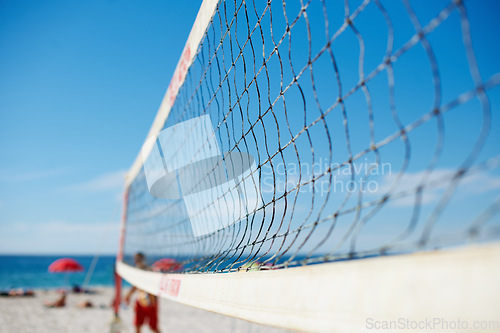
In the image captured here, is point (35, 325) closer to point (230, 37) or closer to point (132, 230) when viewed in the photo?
point (132, 230)

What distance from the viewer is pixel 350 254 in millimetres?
995

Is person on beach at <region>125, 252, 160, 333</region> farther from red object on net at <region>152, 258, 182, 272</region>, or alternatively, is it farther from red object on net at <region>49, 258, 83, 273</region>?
red object on net at <region>49, 258, 83, 273</region>

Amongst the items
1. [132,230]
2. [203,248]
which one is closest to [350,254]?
[203,248]

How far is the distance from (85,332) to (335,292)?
29.7 ft

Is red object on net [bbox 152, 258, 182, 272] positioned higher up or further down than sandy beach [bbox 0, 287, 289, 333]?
higher up

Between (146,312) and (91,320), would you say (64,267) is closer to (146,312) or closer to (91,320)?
(91,320)

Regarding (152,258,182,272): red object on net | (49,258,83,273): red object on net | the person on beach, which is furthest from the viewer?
(49,258,83,273): red object on net

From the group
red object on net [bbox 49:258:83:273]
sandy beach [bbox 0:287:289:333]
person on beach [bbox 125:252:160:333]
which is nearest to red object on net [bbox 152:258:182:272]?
person on beach [bbox 125:252:160:333]

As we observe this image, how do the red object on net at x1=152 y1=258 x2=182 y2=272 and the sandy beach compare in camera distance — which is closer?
the red object on net at x1=152 y1=258 x2=182 y2=272

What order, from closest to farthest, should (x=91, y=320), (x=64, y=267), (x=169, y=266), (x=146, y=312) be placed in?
(x=169, y=266) → (x=146, y=312) → (x=91, y=320) → (x=64, y=267)

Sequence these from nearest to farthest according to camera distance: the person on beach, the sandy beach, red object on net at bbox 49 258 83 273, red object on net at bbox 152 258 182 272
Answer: red object on net at bbox 152 258 182 272 → the person on beach → the sandy beach → red object on net at bbox 49 258 83 273

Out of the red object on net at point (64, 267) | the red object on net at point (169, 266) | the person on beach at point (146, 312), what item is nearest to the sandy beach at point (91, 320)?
the red object on net at point (64, 267)

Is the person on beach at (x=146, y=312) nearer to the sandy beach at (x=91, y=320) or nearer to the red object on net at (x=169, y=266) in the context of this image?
the red object on net at (x=169, y=266)

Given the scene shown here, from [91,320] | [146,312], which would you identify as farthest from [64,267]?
[146,312]
